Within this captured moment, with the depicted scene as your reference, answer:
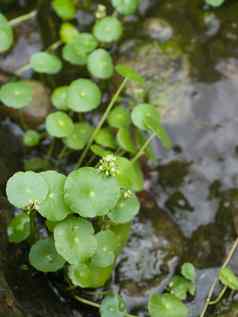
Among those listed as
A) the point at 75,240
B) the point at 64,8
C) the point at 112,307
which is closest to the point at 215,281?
the point at 112,307

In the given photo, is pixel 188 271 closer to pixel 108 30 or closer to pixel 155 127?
pixel 155 127

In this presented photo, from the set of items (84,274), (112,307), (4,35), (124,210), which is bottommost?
(112,307)

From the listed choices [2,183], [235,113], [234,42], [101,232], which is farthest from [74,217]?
[234,42]

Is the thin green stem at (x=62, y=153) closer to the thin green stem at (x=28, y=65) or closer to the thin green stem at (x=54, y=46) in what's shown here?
the thin green stem at (x=28, y=65)

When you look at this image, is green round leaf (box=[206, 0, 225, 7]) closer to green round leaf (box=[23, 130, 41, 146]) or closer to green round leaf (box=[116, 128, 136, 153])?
green round leaf (box=[116, 128, 136, 153])

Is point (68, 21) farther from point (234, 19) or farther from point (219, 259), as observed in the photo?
point (219, 259)

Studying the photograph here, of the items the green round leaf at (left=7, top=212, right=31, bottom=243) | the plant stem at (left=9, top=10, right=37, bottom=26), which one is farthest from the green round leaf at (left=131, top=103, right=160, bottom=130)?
the plant stem at (left=9, top=10, right=37, bottom=26)
